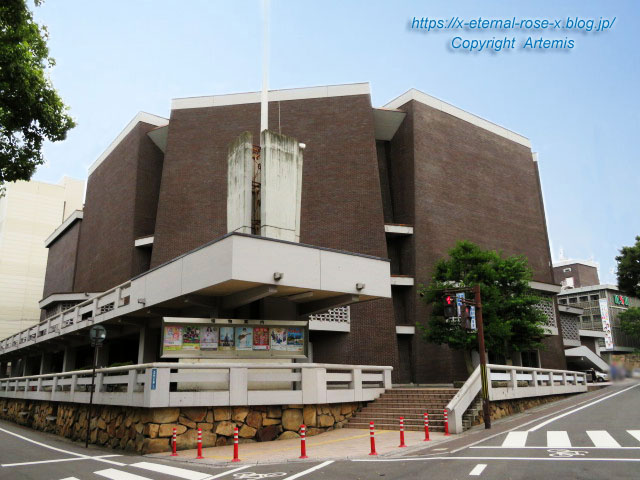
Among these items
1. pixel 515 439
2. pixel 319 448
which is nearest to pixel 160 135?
pixel 319 448

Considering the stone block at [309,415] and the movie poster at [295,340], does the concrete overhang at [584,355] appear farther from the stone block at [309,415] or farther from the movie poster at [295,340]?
the stone block at [309,415]

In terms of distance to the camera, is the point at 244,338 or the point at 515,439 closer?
the point at 515,439

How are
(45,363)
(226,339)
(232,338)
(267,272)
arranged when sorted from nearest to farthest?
1. (267,272)
2. (226,339)
3. (232,338)
4. (45,363)

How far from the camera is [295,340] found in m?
18.8

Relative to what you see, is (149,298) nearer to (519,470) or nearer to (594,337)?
(519,470)

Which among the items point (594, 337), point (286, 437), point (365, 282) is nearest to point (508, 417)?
point (365, 282)

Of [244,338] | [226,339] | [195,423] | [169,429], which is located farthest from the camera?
[244,338]

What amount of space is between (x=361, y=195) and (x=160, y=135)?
59.8ft

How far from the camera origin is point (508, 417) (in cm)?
2092

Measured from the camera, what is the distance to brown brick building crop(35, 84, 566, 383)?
3366 cm

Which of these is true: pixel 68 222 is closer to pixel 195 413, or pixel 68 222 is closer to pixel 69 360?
pixel 69 360

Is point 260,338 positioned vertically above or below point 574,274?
below

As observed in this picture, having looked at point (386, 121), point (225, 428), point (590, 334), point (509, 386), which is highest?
point (386, 121)

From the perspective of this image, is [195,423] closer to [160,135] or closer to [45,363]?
[160,135]
